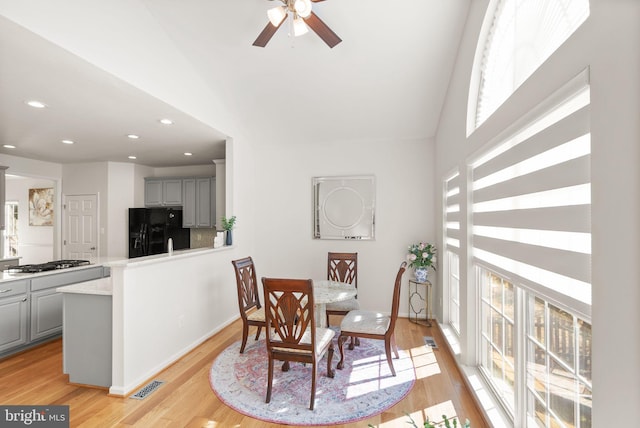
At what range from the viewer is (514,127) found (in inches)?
65.6

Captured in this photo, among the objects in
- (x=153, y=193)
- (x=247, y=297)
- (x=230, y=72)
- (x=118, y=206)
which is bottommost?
(x=247, y=297)

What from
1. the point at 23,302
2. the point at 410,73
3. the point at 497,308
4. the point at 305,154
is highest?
the point at 410,73

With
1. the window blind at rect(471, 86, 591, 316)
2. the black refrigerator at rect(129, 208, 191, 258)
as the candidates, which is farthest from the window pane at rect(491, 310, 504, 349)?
the black refrigerator at rect(129, 208, 191, 258)

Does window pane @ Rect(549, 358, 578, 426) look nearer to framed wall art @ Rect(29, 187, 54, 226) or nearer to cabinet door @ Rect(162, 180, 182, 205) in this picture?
cabinet door @ Rect(162, 180, 182, 205)

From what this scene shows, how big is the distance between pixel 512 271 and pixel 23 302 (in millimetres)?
4675

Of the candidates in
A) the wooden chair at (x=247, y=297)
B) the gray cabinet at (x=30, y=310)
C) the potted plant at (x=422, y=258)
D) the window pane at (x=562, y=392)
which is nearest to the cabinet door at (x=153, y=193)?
the gray cabinet at (x=30, y=310)

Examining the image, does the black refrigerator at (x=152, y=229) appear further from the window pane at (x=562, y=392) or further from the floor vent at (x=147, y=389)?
the window pane at (x=562, y=392)

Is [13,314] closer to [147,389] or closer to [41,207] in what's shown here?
[147,389]

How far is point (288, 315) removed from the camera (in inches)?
94.6

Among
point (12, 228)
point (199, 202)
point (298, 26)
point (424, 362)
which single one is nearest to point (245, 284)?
point (424, 362)

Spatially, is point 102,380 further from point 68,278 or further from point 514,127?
point 514,127

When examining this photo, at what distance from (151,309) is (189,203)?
9.86ft

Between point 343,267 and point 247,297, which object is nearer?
point 247,297

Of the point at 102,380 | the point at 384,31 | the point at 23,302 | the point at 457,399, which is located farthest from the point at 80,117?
the point at 457,399
